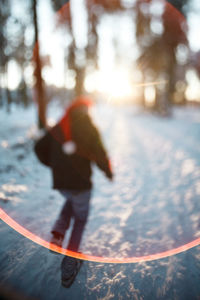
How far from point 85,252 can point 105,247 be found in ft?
1.11

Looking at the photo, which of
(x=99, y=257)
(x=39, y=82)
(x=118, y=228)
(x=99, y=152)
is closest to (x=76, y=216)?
(x=99, y=257)

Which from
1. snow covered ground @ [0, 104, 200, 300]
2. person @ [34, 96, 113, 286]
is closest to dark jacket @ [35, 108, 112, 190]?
person @ [34, 96, 113, 286]

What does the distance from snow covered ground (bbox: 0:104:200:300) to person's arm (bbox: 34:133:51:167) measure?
1304mm

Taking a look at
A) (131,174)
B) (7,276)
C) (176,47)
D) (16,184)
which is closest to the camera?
(7,276)

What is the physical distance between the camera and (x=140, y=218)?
3689mm

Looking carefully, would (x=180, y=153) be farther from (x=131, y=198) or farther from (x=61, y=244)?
(x=61, y=244)

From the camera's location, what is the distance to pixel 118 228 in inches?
133

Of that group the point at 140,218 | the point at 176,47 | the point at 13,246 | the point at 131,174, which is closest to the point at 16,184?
the point at 13,246

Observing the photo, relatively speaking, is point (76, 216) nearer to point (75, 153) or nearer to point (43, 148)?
point (75, 153)

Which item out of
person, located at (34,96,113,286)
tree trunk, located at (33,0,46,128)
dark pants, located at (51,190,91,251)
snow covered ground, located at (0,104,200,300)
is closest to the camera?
snow covered ground, located at (0,104,200,300)

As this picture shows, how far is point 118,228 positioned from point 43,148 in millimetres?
2052

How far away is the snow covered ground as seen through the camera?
2.10 metres

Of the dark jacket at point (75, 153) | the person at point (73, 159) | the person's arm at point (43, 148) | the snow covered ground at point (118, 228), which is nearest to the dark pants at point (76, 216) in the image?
the person at point (73, 159)

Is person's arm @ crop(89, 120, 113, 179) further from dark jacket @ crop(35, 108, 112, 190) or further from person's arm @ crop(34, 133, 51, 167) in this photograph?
person's arm @ crop(34, 133, 51, 167)
